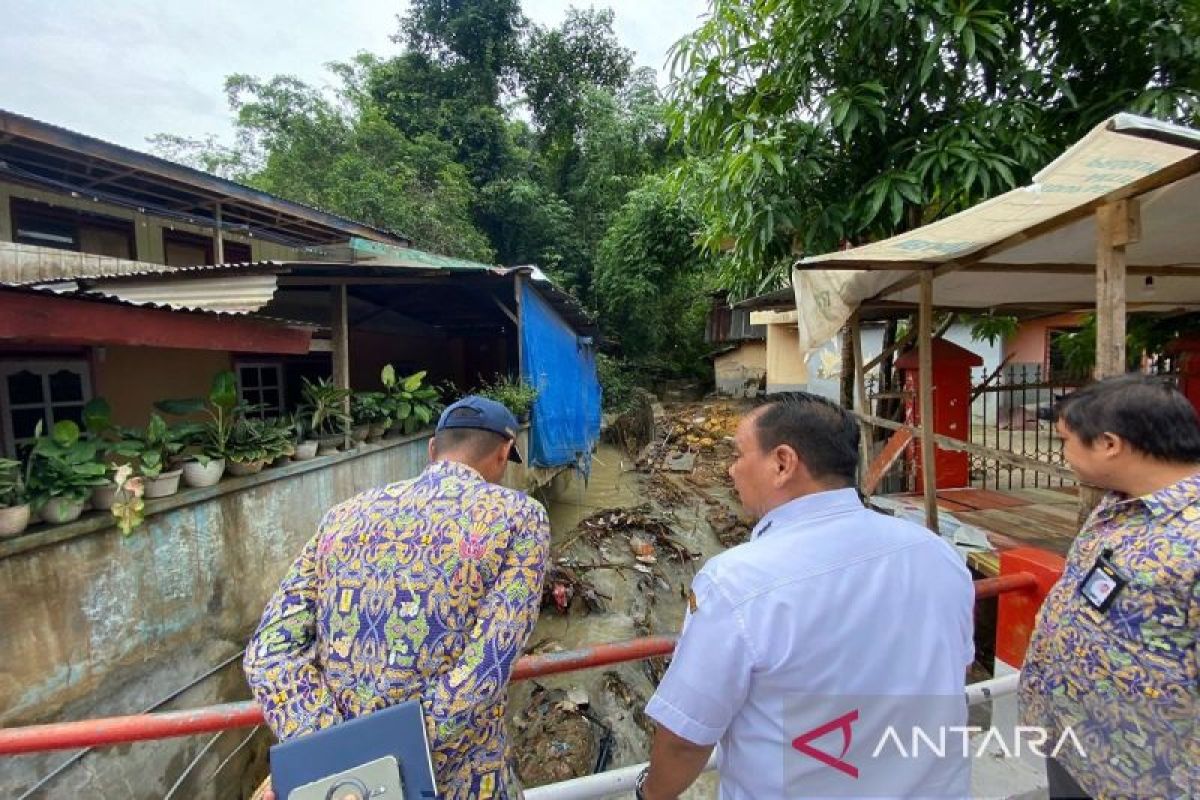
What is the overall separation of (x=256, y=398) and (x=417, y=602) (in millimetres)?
7201

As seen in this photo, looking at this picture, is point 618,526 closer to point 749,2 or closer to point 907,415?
point 907,415

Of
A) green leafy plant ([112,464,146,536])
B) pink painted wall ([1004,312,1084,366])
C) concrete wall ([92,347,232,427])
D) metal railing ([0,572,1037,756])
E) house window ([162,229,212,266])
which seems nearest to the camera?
metal railing ([0,572,1037,756])

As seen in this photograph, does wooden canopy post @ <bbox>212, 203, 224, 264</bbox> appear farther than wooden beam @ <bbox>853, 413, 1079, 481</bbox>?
Yes

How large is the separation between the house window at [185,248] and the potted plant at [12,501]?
6441mm

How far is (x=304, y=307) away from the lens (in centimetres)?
817

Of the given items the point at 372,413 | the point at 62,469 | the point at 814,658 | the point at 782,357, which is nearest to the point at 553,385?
the point at 372,413

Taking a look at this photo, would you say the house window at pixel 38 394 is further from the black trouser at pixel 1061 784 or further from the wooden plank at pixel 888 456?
the wooden plank at pixel 888 456

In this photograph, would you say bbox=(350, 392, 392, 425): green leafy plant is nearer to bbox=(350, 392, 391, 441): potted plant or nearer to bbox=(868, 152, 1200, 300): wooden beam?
bbox=(350, 392, 391, 441): potted plant

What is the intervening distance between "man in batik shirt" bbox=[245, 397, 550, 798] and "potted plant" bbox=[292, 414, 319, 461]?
4325 mm

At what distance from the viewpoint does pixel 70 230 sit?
22.8 ft

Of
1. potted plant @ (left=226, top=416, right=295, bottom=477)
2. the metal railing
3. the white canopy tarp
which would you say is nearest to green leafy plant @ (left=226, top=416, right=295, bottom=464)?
potted plant @ (left=226, top=416, right=295, bottom=477)

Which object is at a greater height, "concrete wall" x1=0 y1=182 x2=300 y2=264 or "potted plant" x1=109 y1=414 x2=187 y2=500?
"concrete wall" x1=0 y1=182 x2=300 y2=264

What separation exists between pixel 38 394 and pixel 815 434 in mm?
6171

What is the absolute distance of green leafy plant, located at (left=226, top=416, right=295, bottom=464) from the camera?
14.2 feet
